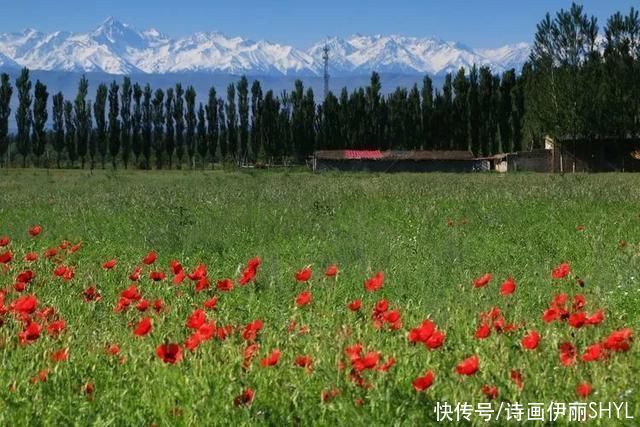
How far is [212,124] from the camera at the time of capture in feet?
292

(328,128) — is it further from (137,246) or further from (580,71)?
(137,246)

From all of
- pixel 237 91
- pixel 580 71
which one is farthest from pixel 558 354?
pixel 237 91

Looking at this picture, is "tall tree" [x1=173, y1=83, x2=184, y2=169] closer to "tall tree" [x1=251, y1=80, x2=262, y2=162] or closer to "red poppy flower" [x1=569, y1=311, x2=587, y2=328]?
"tall tree" [x1=251, y1=80, x2=262, y2=162]

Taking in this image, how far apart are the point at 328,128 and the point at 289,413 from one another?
80.5 m

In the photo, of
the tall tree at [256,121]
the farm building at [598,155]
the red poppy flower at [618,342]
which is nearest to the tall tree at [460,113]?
the farm building at [598,155]

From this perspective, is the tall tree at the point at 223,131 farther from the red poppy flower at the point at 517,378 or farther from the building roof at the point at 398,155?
the red poppy flower at the point at 517,378

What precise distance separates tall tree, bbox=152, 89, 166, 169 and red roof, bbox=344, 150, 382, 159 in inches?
824

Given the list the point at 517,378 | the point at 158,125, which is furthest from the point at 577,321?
the point at 158,125

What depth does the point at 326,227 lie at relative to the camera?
11.6 m

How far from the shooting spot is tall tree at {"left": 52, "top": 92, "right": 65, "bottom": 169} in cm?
8306

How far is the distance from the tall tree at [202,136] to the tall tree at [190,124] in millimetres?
777

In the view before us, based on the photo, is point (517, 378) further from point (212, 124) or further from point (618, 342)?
point (212, 124)

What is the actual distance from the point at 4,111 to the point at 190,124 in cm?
2017

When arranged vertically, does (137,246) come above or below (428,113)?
below
